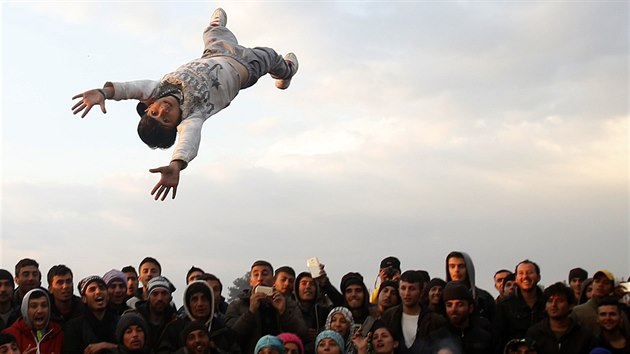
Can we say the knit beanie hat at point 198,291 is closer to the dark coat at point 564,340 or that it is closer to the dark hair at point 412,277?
the dark hair at point 412,277

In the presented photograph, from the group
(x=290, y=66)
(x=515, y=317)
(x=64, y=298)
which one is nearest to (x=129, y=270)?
(x=64, y=298)

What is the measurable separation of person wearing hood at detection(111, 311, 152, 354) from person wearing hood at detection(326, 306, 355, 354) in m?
1.63

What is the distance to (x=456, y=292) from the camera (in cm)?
771

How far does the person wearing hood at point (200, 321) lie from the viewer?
25.0 feet

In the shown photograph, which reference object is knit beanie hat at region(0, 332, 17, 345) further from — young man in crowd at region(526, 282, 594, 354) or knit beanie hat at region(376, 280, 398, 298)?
young man in crowd at region(526, 282, 594, 354)

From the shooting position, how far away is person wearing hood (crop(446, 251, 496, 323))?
823 cm

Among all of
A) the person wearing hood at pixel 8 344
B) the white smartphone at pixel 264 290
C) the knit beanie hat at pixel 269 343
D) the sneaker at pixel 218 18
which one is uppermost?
the sneaker at pixel 218 18

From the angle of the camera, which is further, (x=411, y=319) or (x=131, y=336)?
(x=411, y=319)

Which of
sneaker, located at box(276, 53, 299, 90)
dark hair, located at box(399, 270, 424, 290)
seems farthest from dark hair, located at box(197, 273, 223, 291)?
sneaker, located at box(276, 53, 299, 90)

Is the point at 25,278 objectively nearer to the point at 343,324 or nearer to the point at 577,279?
the point at 343,324

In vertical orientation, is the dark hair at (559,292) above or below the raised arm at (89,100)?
below

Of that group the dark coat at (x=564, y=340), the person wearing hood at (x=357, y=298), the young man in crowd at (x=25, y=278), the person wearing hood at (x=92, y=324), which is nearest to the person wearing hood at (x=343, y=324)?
the person wearing hood at (x=357, y=298)

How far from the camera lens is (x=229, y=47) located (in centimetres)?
1009

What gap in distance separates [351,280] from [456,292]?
1214 millimetres
